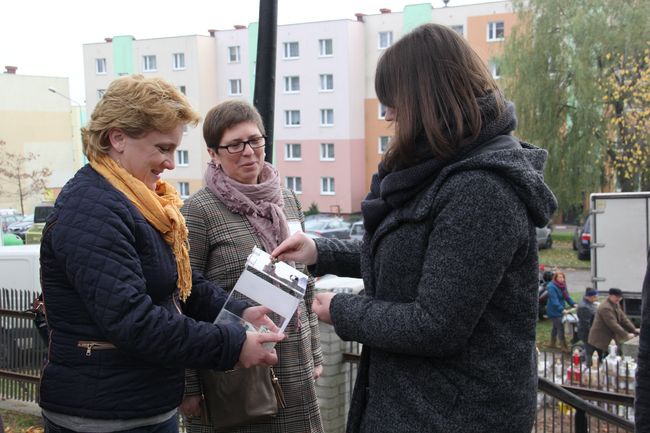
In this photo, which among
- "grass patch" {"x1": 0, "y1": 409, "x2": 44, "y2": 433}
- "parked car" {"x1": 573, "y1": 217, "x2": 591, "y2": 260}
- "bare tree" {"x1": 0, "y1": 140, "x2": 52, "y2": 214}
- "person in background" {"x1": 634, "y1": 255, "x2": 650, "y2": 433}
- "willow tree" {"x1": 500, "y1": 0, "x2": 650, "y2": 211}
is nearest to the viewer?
"person in background" {"x1": 634, "y1": 255, "x2": 650, "y2": 433}

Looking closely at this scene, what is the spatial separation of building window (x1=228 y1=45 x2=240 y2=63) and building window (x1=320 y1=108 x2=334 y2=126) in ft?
24.9

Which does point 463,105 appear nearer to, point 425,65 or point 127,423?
point 425,65

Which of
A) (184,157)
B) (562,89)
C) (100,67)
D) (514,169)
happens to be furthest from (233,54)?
(514,169)

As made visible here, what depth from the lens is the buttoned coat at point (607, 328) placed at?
12289 millimetres

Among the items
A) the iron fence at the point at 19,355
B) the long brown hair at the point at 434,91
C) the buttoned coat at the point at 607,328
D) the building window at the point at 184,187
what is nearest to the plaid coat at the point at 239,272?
the long brown hair at the point at 434,91

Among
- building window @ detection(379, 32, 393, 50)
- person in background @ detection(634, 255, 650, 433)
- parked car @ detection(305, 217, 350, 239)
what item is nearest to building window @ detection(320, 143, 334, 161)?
building window @ detection(379, 32, 393, 50)

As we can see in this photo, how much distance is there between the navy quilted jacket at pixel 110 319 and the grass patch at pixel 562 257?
1054 inches

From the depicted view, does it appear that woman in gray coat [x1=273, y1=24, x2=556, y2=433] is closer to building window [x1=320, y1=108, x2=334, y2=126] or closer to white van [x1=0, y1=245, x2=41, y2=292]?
white van [x1=0, y1=245, x2=41, y2=292]

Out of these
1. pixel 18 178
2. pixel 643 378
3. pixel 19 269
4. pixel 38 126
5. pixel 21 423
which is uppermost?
pixel 38 126

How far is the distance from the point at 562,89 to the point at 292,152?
70.8 feet

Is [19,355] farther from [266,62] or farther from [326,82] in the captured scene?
[326,82]

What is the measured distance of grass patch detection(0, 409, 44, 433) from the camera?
5949mm

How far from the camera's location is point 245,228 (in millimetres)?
3236

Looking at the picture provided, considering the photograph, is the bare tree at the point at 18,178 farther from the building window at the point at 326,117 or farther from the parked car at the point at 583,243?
the parked car at the point at 583,243
